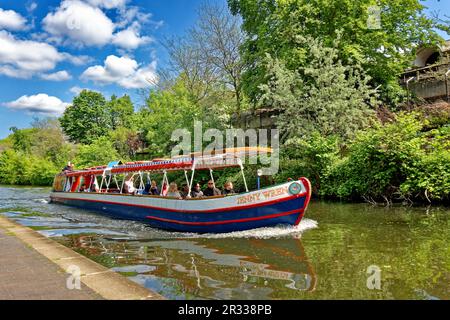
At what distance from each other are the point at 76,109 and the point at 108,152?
3375cm

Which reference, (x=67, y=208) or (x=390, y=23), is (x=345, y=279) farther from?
(x=390, y=23)

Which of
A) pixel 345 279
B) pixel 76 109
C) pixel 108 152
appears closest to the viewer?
pixel 345 279

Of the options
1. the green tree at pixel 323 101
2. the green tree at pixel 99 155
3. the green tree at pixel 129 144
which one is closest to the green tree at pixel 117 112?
the green tree at pixel 129 144

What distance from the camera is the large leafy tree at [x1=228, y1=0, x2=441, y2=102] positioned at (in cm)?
2680

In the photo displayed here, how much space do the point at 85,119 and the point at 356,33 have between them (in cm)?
6208

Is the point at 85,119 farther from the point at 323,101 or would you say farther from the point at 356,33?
the point at 323,101

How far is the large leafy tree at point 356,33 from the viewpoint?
26.8 meters

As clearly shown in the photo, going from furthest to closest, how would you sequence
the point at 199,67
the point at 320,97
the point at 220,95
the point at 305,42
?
the point at 199,67
the point at 220,95
the point at 305,42
the point at 320,97

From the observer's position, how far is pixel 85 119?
252 ft

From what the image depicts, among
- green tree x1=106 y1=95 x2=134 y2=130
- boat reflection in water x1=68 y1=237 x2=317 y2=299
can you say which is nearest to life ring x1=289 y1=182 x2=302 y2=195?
boat reflection in water x1=68 y1=237 x2=317 y2=299

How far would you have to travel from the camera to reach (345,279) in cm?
721

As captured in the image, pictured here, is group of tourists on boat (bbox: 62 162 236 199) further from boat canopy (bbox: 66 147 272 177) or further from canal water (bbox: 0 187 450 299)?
canal water (bbox: 0 187 450 299)

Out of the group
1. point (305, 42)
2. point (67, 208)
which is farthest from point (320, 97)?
point (67, 208)

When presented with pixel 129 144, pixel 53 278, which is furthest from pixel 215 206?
pixel 129 144
